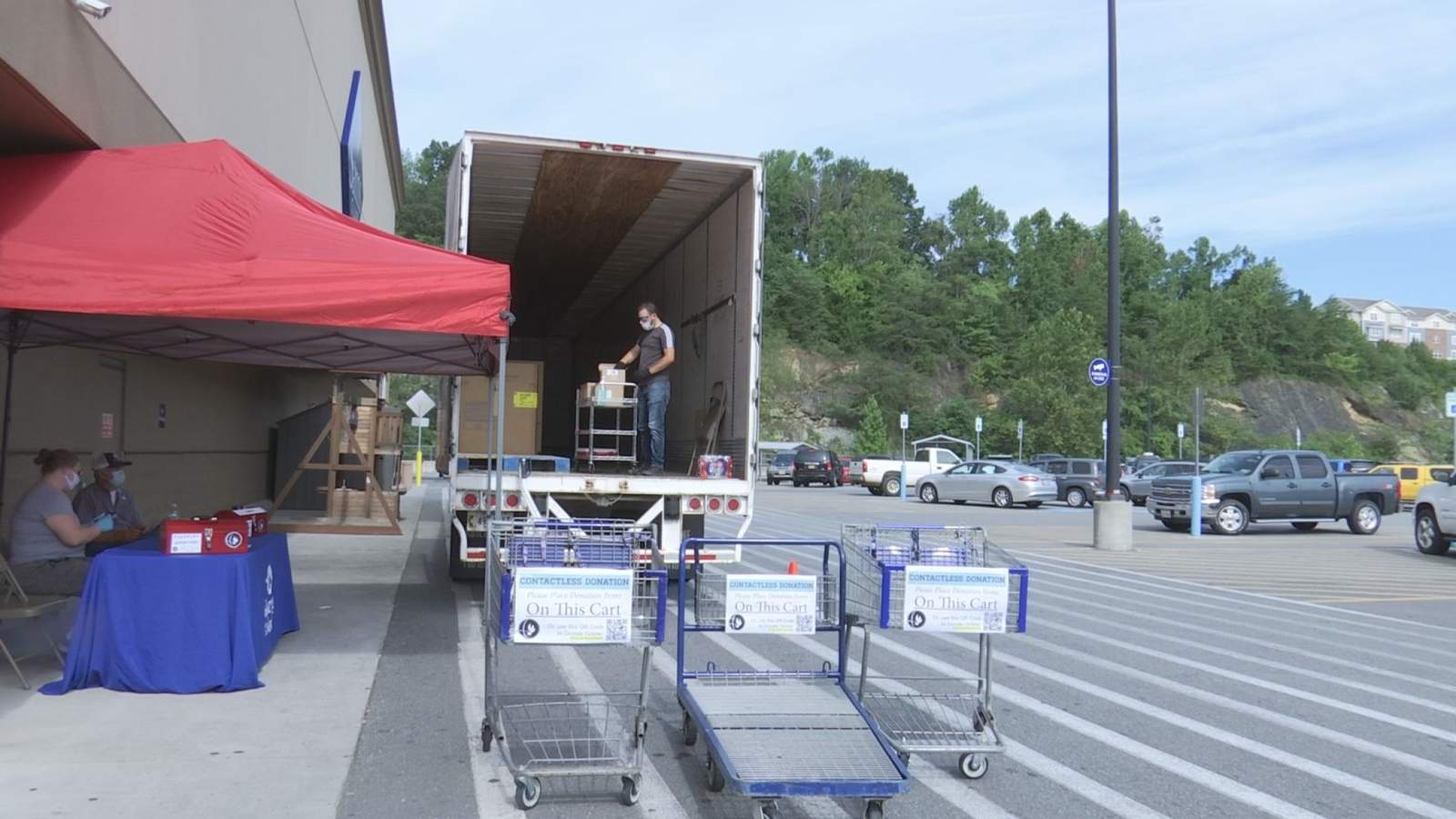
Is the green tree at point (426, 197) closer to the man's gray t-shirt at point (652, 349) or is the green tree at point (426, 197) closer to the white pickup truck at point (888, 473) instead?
the white pickup truck at point (888, 473)

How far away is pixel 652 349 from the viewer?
35.9 feet

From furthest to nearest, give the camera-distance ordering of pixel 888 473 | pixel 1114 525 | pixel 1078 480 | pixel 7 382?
pixel 888 473 → pixel 1078 480 → pixel 1114 525 → pixel 7 382

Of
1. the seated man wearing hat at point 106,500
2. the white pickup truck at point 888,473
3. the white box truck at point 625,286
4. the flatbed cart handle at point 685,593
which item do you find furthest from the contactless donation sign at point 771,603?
the white pickup truck at point 888,473

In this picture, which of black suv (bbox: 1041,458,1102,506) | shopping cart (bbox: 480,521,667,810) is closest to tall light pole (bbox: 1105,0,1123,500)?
shopping cart (bbox: 480,521,667,810)

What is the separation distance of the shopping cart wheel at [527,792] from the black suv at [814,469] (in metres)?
38.8

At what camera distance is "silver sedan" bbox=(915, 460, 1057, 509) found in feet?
101

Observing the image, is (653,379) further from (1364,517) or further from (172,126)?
(1364,517)

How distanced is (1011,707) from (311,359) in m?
6.59

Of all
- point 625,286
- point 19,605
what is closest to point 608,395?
point 625,286

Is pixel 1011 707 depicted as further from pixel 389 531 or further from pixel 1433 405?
pixel 1433 405

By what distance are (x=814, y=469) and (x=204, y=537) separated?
3743 centimetres

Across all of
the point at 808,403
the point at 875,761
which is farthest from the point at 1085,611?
the point at 808,403

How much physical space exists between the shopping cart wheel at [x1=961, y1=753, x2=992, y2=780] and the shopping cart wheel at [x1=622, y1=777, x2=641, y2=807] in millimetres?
1563

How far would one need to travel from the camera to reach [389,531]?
1619cm
